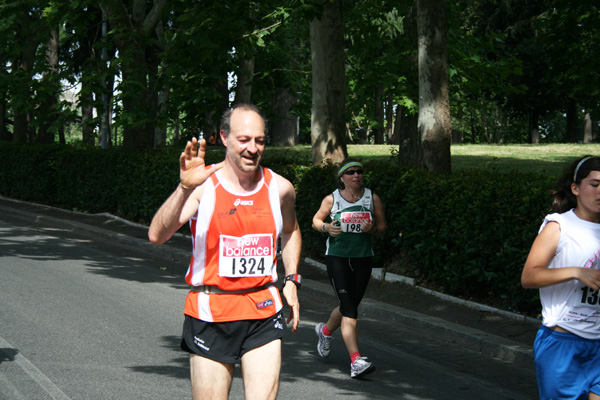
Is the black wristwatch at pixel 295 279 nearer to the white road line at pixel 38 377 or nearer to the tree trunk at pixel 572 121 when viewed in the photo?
the white road line at pixel 38 377

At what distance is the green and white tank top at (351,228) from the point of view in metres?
6.84

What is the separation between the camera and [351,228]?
6.89 meters

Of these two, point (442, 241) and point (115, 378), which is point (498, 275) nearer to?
point (442, 241)

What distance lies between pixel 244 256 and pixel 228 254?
80mm

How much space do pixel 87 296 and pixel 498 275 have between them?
17.1 feet

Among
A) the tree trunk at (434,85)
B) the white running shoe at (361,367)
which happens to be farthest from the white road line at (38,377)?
the tree trunk at (434,85)

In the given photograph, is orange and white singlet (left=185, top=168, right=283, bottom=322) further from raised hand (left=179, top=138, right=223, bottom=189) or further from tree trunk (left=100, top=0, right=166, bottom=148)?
tree trunk (left=100, top=0, right=166, bottom=148)

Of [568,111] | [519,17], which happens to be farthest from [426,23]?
[568,111]

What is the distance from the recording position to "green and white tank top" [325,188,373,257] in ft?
22.4

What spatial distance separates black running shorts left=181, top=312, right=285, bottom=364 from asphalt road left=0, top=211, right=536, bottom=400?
2282mm

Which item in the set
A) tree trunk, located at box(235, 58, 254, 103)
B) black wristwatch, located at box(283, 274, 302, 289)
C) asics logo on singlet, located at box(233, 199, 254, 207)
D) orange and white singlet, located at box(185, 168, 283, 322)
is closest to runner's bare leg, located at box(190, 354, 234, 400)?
orange and white singlet, located at box(185, 168, 283, 322)

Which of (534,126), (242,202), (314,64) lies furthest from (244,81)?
(534,126)

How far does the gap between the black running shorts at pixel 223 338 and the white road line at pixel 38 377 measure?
8.01ft

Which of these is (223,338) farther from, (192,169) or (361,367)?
(361,367)
